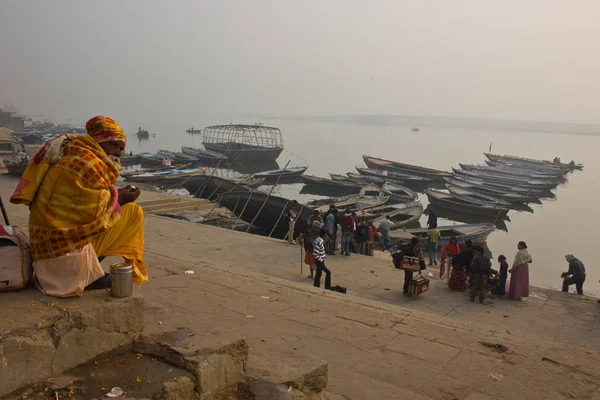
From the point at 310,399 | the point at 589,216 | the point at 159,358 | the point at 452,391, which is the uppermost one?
the point at 159,358

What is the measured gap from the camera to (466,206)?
27016mm

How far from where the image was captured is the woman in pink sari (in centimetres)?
855

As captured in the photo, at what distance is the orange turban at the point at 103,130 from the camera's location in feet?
10.5

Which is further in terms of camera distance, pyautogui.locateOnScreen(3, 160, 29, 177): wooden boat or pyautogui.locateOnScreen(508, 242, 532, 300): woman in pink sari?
pyautogui.locateOnScreen(3, 160, 29, 177): wooden boat

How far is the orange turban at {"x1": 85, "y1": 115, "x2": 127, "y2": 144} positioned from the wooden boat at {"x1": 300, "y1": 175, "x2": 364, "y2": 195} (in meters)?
30.2

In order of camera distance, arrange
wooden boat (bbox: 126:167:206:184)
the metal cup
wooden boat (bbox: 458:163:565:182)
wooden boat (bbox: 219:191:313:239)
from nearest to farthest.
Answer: the metal cup
wooden boat (bbox: 219:191:313:239)
wooden boat (bbox: 126:167:206:184)
wooden boat (bbox: 458:163:565:182)

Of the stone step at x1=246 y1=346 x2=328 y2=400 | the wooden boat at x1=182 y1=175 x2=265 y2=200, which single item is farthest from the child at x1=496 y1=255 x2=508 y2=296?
the wooden boat at x1=182 y1=175 x2=265 y2=200

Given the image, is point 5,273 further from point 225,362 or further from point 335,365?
point 335,365

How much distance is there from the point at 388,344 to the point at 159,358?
9.61 feet

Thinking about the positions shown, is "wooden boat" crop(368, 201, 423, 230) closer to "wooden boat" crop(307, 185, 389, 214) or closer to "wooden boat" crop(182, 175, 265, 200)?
"wooden boat" crop(307, 185, 389, 214)

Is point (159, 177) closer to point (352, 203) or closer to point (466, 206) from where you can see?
point (352, 203)

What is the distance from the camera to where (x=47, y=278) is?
2965 millimetres

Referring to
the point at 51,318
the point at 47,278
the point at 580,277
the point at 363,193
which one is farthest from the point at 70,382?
the point at 363,193

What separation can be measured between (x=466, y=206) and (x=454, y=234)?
33.4 feet
